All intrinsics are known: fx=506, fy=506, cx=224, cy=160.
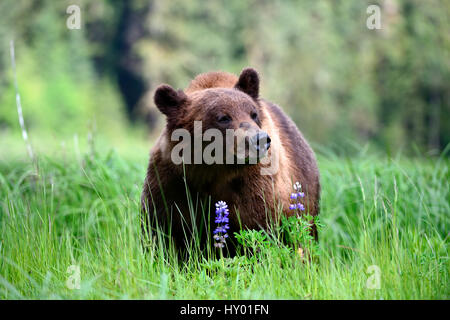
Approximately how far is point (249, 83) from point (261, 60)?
777 inches

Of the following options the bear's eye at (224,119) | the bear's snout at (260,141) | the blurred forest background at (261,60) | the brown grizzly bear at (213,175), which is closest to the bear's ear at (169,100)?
the brown grizzly bear at (213,175)

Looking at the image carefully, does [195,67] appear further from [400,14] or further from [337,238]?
[337,238]

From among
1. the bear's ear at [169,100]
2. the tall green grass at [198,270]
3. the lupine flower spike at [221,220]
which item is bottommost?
the tall green grass at [198,270]

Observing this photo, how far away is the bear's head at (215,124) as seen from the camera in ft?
11.8

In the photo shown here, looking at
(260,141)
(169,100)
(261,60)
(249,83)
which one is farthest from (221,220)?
(261,60)

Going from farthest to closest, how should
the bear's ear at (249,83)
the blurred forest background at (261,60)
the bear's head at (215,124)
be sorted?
the blurred forest background at (261,60)
the bear's ear at (249,83)
the bear's head at (215,124)

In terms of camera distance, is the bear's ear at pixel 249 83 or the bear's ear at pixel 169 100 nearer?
the bear's ear at pixel 169 100

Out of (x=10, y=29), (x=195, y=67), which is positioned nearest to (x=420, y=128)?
(x=195, y=67)

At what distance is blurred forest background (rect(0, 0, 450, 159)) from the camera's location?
73.9 feet

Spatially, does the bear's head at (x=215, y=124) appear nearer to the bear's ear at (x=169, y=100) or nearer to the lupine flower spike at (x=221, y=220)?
the bear's ear at (x=169, y=100)

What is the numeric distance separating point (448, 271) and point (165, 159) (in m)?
2.15

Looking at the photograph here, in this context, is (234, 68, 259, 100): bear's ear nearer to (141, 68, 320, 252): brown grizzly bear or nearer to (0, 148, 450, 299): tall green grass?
(141, 68, 320, 252): brown grizzly bear

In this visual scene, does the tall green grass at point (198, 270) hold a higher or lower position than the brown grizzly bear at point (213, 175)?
lower

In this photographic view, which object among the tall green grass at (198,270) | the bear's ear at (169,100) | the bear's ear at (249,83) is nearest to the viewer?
the tall green grass at (198,270)
